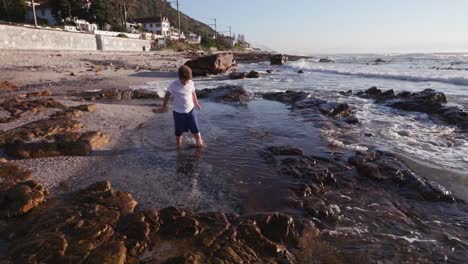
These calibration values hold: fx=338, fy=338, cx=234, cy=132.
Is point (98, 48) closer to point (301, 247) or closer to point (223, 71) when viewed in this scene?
point (223, 71)

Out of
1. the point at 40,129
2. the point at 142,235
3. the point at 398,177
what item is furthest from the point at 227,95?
the point at 142,235

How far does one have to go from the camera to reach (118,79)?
17.6m

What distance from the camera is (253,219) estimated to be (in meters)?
3.76

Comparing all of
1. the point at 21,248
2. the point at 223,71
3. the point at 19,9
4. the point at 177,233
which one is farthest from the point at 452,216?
the point at 19,9

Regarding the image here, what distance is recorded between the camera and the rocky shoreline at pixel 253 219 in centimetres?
321

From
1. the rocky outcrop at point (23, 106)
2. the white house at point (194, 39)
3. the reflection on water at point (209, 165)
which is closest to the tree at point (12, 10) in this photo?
the white house at point (194, 39)

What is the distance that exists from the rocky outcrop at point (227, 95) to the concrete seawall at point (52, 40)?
67.7ft

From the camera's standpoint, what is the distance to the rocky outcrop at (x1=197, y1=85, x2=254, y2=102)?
13329mm

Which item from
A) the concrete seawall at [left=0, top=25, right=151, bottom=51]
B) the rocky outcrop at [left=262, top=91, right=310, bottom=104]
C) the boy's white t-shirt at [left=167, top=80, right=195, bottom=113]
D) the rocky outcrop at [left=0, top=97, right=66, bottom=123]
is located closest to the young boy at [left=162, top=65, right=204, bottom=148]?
the boy's white t-shirt at [left=167, top=80, right=195, bottom=113]

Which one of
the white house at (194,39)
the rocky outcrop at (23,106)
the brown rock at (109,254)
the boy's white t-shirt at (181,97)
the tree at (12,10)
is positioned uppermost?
the tree at (12,10)

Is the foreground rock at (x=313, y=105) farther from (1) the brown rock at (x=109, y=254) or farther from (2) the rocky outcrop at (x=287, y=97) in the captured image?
(1) the brown rock at (x=109, y=254)

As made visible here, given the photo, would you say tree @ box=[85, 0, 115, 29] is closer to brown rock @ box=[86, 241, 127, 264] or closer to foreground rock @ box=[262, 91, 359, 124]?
foreground rock @ box=[262, 91, 359, 124]

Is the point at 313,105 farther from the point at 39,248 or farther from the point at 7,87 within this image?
the point at 7,87

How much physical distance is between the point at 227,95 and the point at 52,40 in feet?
87.0
